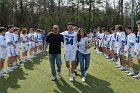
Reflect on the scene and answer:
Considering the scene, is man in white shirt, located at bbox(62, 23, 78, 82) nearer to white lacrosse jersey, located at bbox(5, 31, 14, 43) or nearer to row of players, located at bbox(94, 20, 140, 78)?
row of players, located at bbox(94, 20, 140, 78)

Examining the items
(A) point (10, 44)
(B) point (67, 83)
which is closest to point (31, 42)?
(A) point (10, 44)

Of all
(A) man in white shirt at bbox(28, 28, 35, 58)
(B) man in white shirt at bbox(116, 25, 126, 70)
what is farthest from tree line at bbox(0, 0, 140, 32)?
(B) man in white shirt at bbox(116, 25, 126, 70)

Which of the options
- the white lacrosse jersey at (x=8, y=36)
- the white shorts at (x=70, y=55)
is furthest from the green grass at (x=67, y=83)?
the white lacrosse jersey at (x=8, y=36)

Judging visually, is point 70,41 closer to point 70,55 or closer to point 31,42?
point 70,55

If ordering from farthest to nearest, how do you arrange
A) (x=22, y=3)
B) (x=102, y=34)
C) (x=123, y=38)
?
1. (x=22, y=3)
2. (x=102, y=34)
3. (x=123, y=38)

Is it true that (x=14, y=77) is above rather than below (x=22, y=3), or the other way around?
below

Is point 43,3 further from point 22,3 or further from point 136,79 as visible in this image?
point 136,79

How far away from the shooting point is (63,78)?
1468 centimetres

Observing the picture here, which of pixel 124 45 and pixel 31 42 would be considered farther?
pixel 31 42

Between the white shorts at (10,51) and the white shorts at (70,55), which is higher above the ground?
the white shorts at (70,55)

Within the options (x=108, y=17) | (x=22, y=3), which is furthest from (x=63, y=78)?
(x=108, y=17)

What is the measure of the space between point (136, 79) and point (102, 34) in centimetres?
1234

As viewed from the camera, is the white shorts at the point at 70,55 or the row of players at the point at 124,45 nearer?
the white shorts at the point at 70,55

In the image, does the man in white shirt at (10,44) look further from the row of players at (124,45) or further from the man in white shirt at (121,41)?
the man in white shirt at (121,41)
